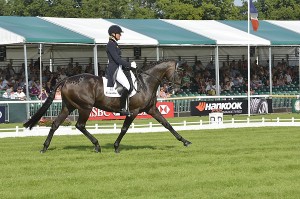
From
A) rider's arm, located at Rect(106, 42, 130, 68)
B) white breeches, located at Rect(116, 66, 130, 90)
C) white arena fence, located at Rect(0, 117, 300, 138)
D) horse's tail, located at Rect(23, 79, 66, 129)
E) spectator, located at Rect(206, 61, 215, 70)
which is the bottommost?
white arena fence, located at Rect(0, 117, 300, 138)

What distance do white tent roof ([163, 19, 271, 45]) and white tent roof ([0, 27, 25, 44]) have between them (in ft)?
38.4

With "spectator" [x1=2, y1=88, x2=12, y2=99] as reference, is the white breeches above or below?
above

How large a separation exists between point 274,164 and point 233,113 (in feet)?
74.5

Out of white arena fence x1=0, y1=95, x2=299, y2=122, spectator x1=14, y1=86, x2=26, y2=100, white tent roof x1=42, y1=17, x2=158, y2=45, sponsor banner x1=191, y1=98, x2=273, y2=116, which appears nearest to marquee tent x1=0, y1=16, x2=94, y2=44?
white tent roof x1=42, y1=17, x2=158, y2=45

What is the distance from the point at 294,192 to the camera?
1145 cm

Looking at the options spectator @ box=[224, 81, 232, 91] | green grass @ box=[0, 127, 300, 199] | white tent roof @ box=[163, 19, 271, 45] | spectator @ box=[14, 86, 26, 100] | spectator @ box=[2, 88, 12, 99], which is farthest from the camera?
spectator @ box=[224, 81, 232, 91]

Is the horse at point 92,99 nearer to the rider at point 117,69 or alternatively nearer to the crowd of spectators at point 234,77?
the rider at point 117,69

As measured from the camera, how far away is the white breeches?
17.8m

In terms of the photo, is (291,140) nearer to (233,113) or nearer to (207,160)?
(207,160)

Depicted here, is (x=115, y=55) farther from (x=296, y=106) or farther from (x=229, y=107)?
(x=296, y=106)

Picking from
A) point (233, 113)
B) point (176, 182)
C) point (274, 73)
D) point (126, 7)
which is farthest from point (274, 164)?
point (126, 7)

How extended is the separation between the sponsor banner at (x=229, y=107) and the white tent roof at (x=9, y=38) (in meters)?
8.42

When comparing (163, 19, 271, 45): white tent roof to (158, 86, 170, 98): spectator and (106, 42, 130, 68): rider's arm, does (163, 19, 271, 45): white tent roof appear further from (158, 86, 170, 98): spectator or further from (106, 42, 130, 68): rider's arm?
(106, 42, 130, 68): rider's arm

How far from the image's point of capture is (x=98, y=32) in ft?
128
